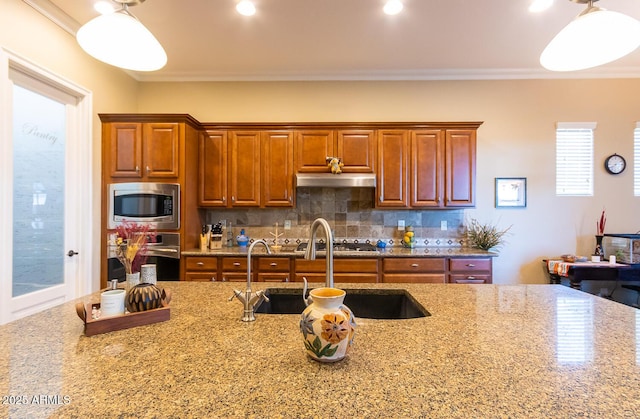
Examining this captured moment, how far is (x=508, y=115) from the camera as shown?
3.65 m

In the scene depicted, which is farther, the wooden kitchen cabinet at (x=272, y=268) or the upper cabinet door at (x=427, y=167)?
the upper cabinet door at (x=427, y=167)

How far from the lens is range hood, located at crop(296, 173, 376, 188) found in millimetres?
3301

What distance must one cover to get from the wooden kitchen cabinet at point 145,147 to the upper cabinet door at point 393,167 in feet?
7.09

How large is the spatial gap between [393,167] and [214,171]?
2039 millimetres

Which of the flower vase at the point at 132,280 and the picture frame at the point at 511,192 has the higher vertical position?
the picture frame at the point at 511,192

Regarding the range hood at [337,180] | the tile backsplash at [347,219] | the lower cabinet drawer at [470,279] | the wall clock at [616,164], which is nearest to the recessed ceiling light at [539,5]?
the range hood at [337,180]

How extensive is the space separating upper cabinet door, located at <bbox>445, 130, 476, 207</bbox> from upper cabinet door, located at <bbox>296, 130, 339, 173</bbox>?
1.30 meters

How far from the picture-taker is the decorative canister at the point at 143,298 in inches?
45.1

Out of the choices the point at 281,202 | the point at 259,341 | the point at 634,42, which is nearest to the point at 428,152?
the point at 281,202

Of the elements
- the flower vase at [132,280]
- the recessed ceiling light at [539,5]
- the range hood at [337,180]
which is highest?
the recessed ceiling light at [539,5]

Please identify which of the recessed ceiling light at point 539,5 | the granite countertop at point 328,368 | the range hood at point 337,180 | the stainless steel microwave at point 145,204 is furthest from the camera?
the range hood at point 337,180

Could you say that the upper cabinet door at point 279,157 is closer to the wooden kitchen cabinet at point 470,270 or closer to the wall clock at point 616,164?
the wooden kitchen cabinet at point 470,270

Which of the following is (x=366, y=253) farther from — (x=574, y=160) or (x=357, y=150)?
(x=574, y=160)

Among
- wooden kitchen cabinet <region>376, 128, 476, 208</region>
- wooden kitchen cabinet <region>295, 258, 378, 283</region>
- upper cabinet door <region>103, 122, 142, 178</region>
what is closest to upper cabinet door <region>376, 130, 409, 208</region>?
wooden kitchen cabinet <region>376, 128, 476, 208</region>
